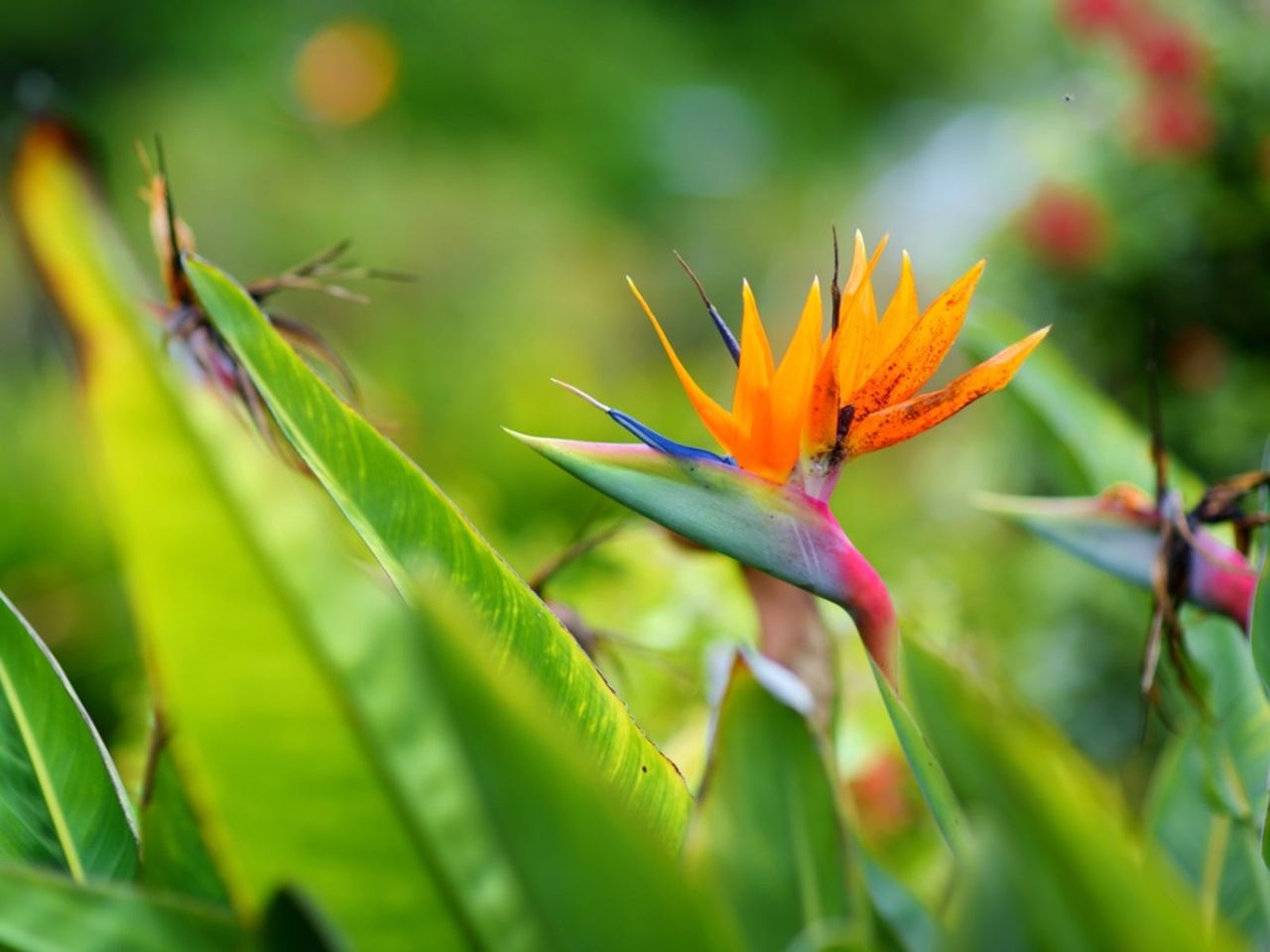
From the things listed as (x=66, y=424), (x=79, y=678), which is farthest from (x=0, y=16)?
(x=79, y=678)

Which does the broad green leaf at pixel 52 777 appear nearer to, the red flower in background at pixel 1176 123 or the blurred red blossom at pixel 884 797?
the blurred red blossom at pixel 884 797

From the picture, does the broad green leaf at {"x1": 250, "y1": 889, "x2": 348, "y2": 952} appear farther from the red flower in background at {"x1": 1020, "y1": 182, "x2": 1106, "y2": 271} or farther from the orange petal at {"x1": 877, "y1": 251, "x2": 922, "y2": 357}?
the red flower in background at {"x1": 1020, "y1": 182, "x2": 1106, "y2": 271}

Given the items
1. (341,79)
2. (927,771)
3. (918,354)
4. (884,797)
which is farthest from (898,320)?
(341,79)

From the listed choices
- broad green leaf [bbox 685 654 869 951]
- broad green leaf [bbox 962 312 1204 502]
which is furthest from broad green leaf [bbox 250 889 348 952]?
broad green leaf [bbox 962 312 1204 502]

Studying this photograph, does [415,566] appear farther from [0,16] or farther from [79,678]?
[0,16]

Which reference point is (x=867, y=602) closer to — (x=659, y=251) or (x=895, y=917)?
(x=895, y=917)

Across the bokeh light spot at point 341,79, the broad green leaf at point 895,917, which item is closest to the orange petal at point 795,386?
the broad green leaf at point 895,917
